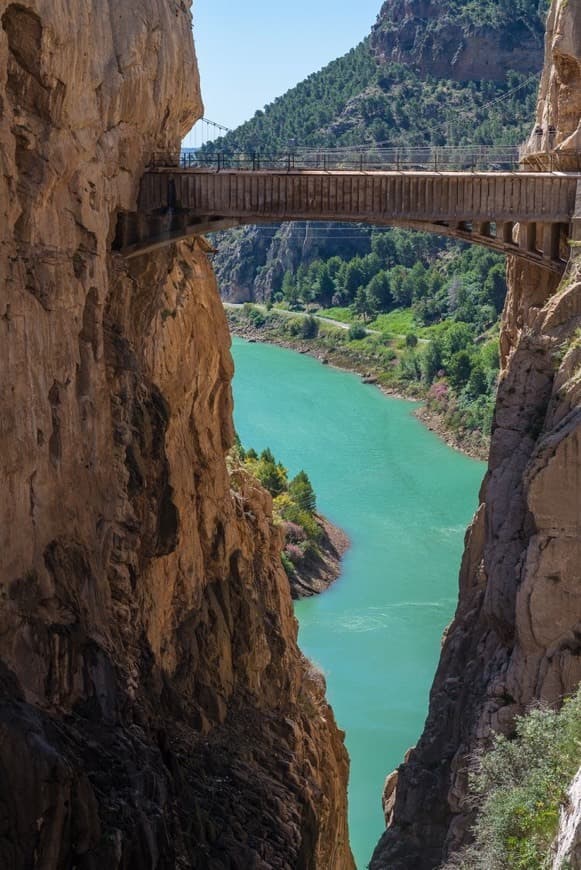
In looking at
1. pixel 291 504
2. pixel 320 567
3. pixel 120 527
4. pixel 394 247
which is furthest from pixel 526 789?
pixel 394 247

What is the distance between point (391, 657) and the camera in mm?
33312

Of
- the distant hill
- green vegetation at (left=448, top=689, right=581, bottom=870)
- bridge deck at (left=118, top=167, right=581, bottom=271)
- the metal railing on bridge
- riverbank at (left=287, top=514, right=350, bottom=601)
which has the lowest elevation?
riverbank at (left=287, top=514, right=350, bottom=601)

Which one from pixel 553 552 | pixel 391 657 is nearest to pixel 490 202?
pixel 553 552

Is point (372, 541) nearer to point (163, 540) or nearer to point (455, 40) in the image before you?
point (163, 540)

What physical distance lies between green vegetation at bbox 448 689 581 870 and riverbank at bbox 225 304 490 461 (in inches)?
1484

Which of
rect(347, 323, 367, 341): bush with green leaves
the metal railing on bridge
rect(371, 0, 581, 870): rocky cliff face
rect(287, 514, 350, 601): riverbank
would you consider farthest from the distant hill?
rect(371, 0, 581, 870): rocky cliff face

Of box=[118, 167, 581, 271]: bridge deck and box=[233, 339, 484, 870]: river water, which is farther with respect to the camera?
box=[233, 339, 484, 870]: river water

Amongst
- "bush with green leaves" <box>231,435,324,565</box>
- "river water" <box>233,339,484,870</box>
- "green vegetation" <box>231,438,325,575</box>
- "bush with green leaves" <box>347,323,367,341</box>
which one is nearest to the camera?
"river water" <box>233,339,484,870</box>

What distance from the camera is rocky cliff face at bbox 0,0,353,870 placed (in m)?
12.7

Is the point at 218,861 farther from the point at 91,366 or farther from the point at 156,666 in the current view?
the point at 91,366

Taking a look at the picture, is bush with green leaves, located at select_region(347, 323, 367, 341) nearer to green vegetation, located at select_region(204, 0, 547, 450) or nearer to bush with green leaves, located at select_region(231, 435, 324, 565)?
green vegetation, located at select_region(204, 0, 547, 450)

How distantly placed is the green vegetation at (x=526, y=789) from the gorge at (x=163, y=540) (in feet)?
5.05

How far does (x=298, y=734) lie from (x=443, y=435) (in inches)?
1491

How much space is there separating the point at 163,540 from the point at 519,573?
4.70 meters
